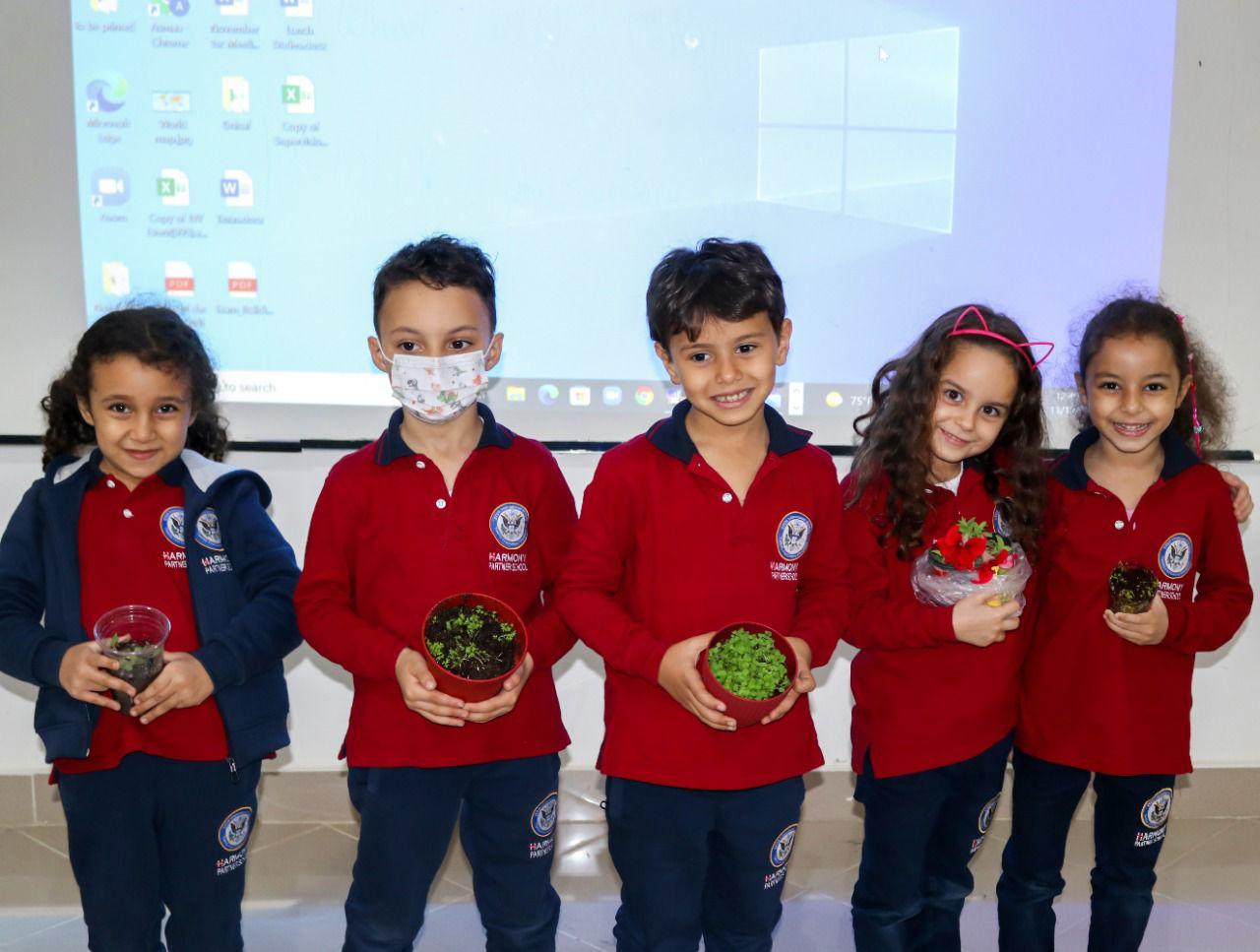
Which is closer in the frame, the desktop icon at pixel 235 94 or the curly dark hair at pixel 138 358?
the curly dark hair at pixel 138 358

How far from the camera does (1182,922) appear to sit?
2.50 metres

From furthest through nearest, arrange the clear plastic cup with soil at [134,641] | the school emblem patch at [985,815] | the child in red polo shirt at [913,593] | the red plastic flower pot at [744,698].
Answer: the school emblem patch at [985,815] → the child in red polo shirt at [913,593] → the clear plastic cup with soil at [134,641] → the red plastic flower pot at [744,698]

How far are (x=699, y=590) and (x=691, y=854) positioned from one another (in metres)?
0.43

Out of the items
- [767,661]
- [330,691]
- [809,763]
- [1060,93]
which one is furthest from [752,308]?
[330,691]

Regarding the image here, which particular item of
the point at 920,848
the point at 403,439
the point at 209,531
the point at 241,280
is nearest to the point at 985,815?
the point at 920,848

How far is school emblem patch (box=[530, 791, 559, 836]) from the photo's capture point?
175 cm

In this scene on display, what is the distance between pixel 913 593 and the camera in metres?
1.84

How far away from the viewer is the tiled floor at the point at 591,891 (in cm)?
240

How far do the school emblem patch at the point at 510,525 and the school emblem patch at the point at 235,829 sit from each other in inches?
25.6

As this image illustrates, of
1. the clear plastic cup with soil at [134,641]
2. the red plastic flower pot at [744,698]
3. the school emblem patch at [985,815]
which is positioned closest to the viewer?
the red plastic flower pot at [744,698]

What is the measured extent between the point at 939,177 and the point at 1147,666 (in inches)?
55.9

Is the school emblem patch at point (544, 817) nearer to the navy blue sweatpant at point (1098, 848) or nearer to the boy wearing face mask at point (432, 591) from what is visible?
the boy wearing face mask at point (432, 591)

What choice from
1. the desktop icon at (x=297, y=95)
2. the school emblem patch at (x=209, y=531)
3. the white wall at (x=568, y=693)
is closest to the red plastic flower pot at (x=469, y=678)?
the school emblem patch at (x=209, y=531)

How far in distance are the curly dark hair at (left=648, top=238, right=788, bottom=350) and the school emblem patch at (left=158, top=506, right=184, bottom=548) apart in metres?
0.88
